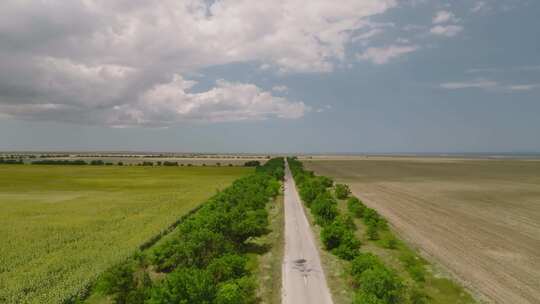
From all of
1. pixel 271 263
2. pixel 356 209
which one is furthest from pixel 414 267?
pixel 356 209

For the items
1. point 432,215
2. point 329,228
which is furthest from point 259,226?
point 432,215

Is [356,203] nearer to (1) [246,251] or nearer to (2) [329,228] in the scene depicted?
(2) [329,228]

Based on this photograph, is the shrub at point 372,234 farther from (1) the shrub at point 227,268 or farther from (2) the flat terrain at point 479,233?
(1) the shrub at point 227,268

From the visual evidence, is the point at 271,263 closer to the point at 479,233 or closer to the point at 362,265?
the point at 362,265

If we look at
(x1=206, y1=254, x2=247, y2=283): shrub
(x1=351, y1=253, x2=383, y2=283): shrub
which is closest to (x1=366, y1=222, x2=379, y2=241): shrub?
(x1=351, y1=253, x2=383, y2=283): shrub

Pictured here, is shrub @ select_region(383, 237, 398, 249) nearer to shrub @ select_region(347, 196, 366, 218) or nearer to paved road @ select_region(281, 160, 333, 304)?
paved road @ select_region(281, 160, 333, 304)

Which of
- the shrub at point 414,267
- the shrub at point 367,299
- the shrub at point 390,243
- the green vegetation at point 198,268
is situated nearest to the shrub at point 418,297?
the shrub at point 414,267
